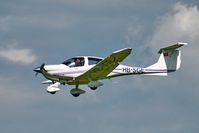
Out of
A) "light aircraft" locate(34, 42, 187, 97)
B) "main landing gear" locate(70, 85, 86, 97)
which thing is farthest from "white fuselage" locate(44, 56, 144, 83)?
"main landing gear" locate(70, 85, 86, 97)

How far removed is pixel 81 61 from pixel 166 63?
616 cm

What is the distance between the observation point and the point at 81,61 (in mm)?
32781

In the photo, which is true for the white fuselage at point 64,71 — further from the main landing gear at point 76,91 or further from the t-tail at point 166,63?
the t-tail at point 166,63

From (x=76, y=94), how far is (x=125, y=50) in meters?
6.21

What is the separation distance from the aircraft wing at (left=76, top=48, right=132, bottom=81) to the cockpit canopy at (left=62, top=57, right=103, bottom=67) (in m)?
0.79

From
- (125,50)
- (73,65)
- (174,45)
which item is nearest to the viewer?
(125,50)

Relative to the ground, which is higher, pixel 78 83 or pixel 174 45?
pixel 174 45

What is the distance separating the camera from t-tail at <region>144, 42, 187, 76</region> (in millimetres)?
35375

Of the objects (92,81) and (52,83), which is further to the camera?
(52,83)

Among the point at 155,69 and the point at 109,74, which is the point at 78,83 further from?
the point at 155,69

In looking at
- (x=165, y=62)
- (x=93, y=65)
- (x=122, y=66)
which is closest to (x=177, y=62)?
(x=165, y=62)

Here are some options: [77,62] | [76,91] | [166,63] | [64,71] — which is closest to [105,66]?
[77,62]

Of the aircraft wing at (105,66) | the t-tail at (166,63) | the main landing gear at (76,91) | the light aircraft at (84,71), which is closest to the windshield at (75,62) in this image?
the light aircraft at (84,71)

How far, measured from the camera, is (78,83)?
1334 inches
